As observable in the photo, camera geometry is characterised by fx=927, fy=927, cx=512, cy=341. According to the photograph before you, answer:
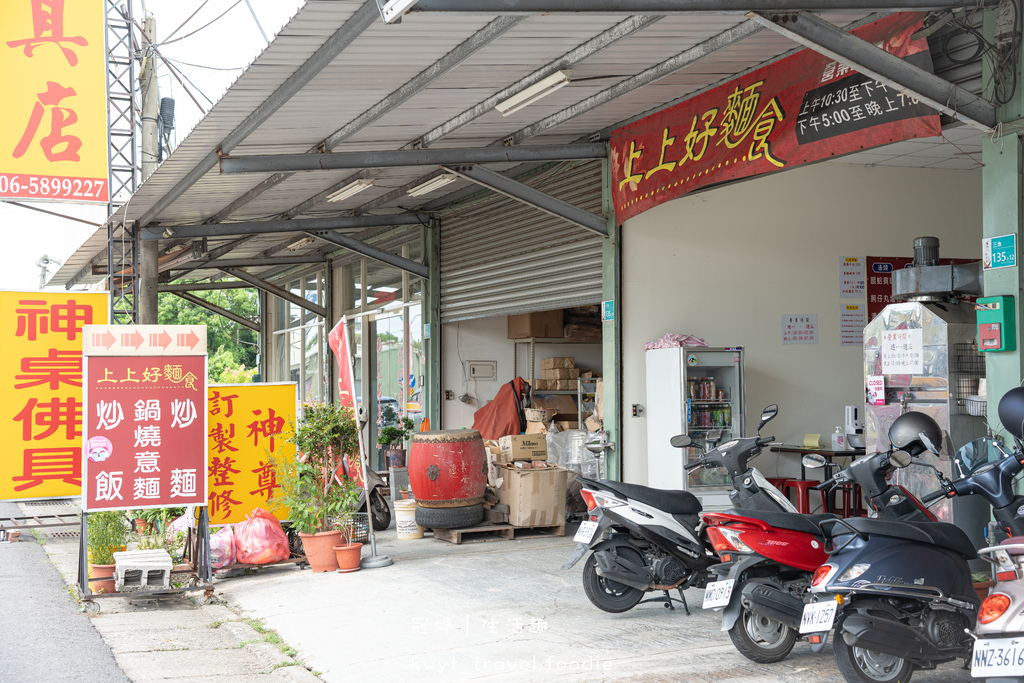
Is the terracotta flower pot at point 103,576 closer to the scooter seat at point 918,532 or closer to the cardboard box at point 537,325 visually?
the scooter seat at point 918,532

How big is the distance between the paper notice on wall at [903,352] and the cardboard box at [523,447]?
3.81 m

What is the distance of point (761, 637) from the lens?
486 centimetres

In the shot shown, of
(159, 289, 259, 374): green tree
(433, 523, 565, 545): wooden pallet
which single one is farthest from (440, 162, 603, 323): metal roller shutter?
(159, 289, 259, 374): green tree

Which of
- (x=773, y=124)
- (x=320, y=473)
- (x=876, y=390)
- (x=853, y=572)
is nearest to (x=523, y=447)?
(x=320, y=473)

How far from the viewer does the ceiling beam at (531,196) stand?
9188 mm

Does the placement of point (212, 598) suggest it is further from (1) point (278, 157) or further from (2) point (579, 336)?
(2) point (579, 336)

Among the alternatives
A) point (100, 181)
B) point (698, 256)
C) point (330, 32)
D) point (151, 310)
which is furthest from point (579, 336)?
point (330, 32)

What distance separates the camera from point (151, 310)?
12594 mm

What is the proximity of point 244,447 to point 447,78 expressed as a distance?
3.75m

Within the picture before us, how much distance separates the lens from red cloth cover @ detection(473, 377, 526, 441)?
12.6 meters

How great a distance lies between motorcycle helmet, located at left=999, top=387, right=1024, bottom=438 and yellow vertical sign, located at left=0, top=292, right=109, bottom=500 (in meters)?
8.13

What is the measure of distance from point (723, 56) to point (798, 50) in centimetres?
53

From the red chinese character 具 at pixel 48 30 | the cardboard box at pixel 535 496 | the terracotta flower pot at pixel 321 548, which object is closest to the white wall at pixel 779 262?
the cardboard box at pixel 535 496

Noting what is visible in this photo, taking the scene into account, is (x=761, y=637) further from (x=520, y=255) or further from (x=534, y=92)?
(x=520, y=255)
